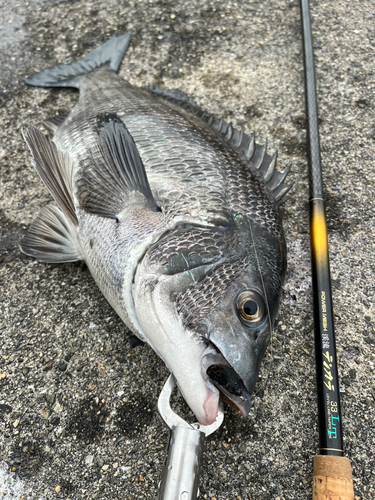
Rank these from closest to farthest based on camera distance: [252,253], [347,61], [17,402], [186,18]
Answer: [252,253]
[17,402]
[347,61]
[186,18]

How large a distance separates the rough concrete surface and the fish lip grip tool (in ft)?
1.31

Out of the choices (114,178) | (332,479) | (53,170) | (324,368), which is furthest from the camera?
(53,170)

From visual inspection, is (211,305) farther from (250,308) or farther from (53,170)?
(53,170)

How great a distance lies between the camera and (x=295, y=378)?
1.82 m

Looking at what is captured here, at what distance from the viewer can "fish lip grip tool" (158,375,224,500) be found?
1.23m

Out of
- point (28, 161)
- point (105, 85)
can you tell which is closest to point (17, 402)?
point (28, 161)

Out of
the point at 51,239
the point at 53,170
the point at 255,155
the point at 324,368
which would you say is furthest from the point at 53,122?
the point at 324,368

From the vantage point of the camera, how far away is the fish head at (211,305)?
4.43 feet

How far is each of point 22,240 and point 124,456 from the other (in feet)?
4.41

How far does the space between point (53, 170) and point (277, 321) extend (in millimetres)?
1462

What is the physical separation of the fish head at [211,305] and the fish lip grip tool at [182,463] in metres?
0.09

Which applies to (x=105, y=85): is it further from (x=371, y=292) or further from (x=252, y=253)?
(x=371, y=292)

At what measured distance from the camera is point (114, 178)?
1891 mm

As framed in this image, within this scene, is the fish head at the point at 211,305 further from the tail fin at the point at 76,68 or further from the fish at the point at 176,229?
the tail fin at the point at 76,68
